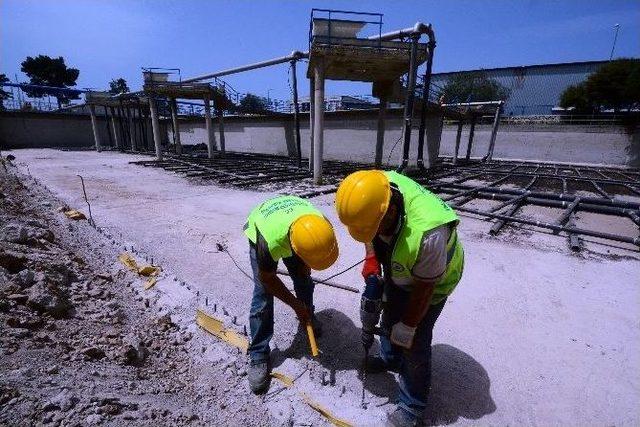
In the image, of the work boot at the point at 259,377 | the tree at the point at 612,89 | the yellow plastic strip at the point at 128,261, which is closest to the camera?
the work boot at the point at 259,377

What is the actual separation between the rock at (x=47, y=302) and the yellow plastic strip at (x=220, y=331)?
3.73 feet

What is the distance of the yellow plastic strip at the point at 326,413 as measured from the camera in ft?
6.77

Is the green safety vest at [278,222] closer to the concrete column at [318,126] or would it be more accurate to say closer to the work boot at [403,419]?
the work boot at [403,419]

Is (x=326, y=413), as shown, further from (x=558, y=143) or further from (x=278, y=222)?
(x=558, y=143)

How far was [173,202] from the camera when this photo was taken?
7746mm

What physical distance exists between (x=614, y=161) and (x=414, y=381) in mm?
21857

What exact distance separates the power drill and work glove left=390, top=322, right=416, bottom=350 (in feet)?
0.95

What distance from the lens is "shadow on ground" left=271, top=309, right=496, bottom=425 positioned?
2234 millimetres

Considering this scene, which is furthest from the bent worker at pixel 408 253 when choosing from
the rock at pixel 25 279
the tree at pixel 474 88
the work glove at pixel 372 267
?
the tree at pixel 474 88

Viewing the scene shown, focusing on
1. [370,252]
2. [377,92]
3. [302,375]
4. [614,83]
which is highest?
[614,83]

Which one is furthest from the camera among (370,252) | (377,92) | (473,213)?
(377,92)

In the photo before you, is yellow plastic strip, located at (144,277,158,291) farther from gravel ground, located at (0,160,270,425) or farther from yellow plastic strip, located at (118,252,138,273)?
yellow plastic strip, located at (118,252,138,273)

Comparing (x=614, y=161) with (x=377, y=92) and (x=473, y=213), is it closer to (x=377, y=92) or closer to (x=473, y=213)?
(x=377, y=92)

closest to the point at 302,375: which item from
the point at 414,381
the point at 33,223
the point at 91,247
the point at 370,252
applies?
the point at 414,381
